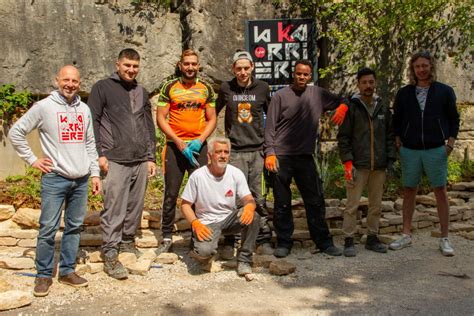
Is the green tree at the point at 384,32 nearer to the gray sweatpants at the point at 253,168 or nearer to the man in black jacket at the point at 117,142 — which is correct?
the gray sweatpants at the point at 253,168

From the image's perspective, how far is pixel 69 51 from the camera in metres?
6.62

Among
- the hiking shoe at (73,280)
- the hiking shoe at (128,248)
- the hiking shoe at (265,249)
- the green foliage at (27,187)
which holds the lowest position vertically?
the hiking shoe at (265,249)

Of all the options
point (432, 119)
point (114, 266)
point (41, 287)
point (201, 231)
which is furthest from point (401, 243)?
point (41, 287)

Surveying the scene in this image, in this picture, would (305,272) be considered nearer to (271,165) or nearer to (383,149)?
(271,165)

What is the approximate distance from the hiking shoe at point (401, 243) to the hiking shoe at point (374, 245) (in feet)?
0.39

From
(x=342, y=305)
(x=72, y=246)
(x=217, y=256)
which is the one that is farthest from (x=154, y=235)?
(x=342, y=305)

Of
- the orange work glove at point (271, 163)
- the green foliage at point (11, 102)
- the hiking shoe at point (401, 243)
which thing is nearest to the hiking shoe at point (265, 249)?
the orange work glove at point (271, 163)

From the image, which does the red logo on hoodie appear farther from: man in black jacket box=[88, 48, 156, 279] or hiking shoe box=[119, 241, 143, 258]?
hiking shoe box=[119, 241, 143, 258]

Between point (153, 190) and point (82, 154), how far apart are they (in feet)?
7.95

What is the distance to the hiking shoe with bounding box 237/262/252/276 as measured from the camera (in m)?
4.07

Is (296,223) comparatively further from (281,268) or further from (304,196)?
(281,268)

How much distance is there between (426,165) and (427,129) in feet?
1.16

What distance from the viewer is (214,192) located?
416 cm

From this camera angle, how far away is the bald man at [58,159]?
3.61 m
